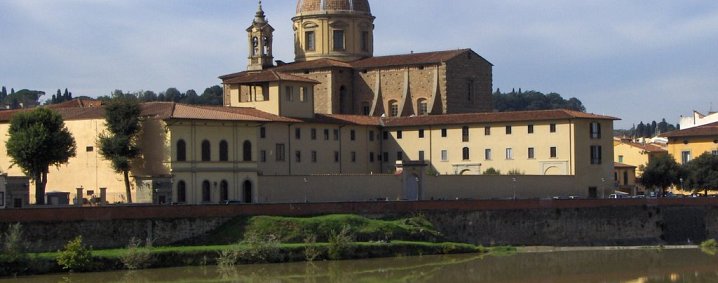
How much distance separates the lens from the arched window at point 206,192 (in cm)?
6975

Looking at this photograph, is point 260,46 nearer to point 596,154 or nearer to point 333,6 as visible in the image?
point 333,6

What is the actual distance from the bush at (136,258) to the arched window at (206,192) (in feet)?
44.0

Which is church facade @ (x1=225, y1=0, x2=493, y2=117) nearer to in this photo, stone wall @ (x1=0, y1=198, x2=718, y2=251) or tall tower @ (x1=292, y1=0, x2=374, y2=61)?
tall tower @ (x1=292, y1=0, x2=374, y2=61)

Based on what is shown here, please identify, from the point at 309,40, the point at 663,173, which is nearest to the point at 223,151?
the point at 309,40

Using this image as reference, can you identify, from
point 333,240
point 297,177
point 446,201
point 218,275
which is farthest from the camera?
point 297,177

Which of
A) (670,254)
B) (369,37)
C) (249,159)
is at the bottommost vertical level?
(670,254)

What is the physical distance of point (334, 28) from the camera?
3920 inches

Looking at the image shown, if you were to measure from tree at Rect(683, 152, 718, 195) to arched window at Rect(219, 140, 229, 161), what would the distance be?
33525mm

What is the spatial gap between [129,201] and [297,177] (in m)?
9.14

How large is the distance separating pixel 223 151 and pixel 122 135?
4.86m

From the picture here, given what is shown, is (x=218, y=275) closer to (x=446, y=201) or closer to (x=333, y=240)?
(x=333, y=240)

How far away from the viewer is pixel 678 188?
93875mm

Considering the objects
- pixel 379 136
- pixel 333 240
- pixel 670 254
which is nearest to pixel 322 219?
pixel 333 240

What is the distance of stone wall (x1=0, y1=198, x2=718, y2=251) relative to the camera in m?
56.7
